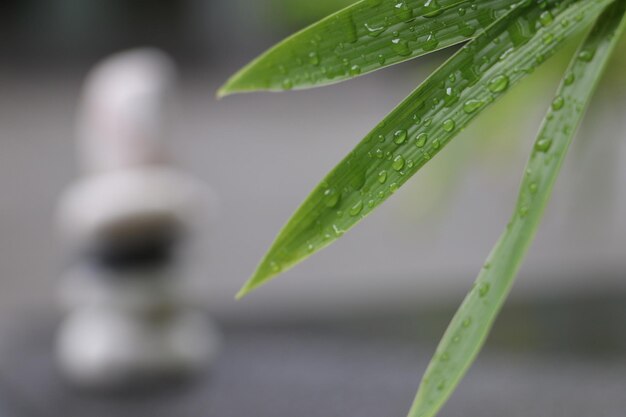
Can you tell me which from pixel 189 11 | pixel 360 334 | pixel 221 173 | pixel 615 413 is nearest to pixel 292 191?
pixel 221 173

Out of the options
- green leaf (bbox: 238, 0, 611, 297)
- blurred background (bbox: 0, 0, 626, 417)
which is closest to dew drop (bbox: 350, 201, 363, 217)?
green leaf (bbox: 238, 0, 611, 297)

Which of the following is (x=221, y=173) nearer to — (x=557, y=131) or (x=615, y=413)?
(x=615, y=413)

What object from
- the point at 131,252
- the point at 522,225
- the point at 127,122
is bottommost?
the point at 522,225

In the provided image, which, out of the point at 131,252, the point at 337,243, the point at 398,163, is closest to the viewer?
the point at 398,163

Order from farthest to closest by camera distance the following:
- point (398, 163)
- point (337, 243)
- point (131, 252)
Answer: point (337, 243)
point (131, 252)
point (398, 163)

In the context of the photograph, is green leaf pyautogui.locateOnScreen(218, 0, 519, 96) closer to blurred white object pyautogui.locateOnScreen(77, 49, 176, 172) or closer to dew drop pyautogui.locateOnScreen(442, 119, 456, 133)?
dew drop pyautogui.locateOnScreen(442, 119, 456, 133)

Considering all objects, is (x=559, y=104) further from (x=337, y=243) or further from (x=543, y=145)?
(x=337, y=243)

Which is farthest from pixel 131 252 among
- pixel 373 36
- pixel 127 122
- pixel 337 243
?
pixel 337 243

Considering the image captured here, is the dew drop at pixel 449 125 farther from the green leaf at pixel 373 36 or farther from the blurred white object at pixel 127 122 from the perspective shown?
the blurred white object at pixel 127 122
